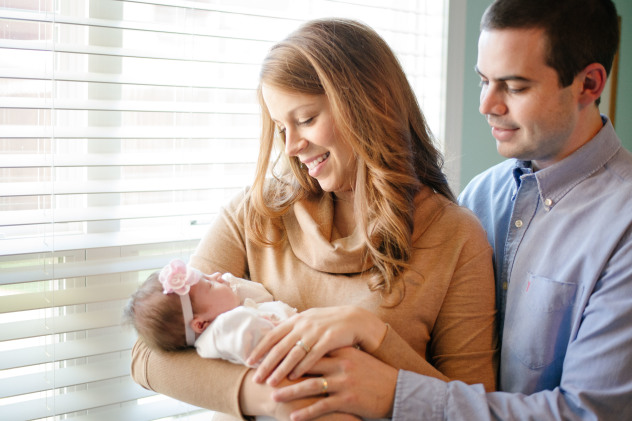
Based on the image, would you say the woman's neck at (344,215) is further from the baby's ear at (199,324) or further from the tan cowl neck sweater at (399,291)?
the baby's ear at (199,324)

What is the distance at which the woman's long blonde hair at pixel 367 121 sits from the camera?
144 cm

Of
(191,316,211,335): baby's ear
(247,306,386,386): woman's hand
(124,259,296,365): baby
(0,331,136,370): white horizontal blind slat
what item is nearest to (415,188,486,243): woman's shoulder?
(247,306,386,386): woman's hand

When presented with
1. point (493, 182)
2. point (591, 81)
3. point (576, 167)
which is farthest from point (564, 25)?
point (493, 182)

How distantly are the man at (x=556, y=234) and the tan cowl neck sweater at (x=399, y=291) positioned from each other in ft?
0.25

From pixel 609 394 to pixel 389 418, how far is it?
1.53 ft

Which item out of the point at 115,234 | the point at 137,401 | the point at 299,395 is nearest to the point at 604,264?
the point at 299,395

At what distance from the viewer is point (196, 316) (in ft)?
4.46

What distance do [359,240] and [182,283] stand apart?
45 centimetres

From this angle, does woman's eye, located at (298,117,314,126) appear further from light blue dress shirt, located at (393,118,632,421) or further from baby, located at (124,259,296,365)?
light blue dress shirt, located at (393,118,632,421)

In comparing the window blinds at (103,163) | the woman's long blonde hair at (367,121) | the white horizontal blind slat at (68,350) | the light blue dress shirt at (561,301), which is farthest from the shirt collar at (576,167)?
the white horizontal blind slat at (68,350)

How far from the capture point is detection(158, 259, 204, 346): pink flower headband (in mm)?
1314

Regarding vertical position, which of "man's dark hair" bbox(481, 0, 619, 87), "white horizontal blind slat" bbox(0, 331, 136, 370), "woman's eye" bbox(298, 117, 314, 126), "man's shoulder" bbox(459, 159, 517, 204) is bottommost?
"white horizontal blind slat" bbox(0, 331, 136, 370)

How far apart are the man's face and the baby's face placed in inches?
29.5

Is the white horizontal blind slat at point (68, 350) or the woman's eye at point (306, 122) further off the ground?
the woman's eye at point (306, 122)
